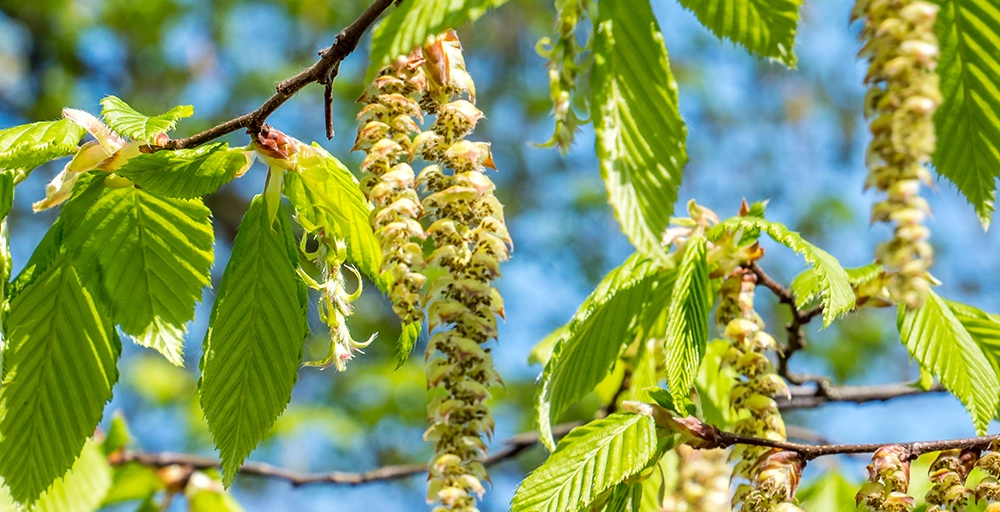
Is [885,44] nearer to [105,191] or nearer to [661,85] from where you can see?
[661,85]

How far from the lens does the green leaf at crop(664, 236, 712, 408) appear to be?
1.11 meters

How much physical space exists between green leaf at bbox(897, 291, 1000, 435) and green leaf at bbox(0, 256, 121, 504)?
1095 mm

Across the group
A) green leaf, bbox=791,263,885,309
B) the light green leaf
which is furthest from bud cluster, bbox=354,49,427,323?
the light green leaf

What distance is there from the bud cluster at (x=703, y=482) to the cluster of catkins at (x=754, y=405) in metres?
0.10

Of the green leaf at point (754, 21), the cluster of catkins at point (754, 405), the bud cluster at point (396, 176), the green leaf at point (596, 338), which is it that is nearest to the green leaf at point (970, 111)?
the green leaf at point (754, 21)

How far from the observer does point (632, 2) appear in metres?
0.74

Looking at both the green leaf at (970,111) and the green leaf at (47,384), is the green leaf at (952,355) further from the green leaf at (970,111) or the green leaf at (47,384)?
the green leaf at (47,384)

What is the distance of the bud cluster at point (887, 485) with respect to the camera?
3.10 ft

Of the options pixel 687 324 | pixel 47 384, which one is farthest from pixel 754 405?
pixel 47 384

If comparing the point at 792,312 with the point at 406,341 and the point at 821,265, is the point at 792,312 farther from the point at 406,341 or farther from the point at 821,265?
the point at 406,341

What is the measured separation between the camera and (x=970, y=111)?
0.79 metres

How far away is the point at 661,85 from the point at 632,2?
0.07 metres

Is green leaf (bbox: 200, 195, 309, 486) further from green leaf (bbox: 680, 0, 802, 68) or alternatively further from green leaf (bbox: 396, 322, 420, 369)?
green leaf (bbox: 680, 0, 802, 68)

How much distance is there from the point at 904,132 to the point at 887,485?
1.79ft
